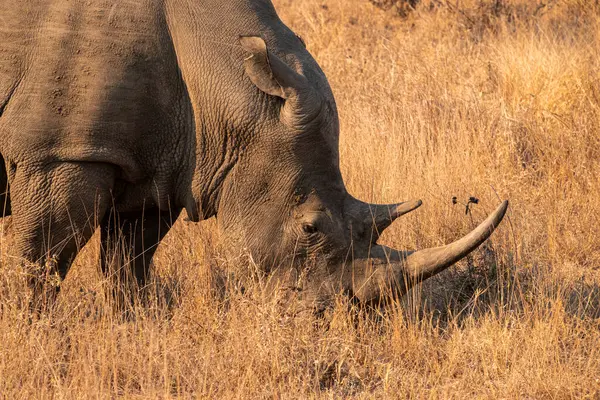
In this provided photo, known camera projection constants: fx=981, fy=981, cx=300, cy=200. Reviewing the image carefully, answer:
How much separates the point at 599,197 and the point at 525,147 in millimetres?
1077

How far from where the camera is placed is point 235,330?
520 centimetres

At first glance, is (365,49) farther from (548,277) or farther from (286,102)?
(286,102)

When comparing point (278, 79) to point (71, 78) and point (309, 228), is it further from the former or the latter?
point (71, 78)

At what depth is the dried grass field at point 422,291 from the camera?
16.1ft

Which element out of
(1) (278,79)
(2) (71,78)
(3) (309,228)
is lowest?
(3) (309,228)

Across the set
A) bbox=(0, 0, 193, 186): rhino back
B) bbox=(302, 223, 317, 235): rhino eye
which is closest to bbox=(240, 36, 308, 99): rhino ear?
bbox=(0, 0, 193, 186): rhino back

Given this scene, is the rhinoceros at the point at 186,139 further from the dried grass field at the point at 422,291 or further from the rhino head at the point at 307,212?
the dried grass field at the point at 422,291

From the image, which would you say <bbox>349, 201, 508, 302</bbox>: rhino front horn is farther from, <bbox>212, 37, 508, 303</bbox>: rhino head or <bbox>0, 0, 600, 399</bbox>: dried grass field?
<bbox>0, 0, 600, 399</bbox>: dried grass field

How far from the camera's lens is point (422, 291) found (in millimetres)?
6434

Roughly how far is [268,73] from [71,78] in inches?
39.0

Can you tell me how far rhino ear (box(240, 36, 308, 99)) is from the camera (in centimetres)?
498

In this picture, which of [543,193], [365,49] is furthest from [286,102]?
[365,49]

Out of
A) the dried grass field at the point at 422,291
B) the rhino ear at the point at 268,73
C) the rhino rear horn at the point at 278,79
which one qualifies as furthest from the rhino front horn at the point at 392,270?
the rhino ear at the point at 268,73

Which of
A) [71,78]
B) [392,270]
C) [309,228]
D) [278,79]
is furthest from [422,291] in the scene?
[71,78]
